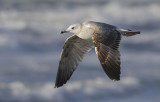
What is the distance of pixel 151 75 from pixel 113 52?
4822 mm

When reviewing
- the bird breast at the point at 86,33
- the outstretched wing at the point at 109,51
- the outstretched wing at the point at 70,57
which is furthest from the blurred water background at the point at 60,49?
the outstretched wing at the point at 109,51

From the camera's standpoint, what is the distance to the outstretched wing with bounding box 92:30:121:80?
5.56m

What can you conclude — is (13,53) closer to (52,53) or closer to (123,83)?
(52,53)

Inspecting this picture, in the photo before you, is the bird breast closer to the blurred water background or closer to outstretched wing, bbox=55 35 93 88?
outstretched wing, bbox=55 35 93 88

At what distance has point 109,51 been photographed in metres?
5.73

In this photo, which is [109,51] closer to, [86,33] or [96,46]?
[96,46]

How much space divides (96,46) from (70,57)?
1.08 metres

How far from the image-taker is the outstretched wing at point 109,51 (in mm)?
5559

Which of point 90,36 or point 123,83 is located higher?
point 90,36

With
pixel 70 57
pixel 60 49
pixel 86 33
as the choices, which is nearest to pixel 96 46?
pixel 86 33

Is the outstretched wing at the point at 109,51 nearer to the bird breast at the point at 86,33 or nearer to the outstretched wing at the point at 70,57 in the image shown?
the bird breast at the point at 86,33

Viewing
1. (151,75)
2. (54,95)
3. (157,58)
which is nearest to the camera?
(54,95)

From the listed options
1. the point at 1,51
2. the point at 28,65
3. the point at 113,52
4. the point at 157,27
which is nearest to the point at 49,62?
the point at 28,65

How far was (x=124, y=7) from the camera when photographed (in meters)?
16.8
